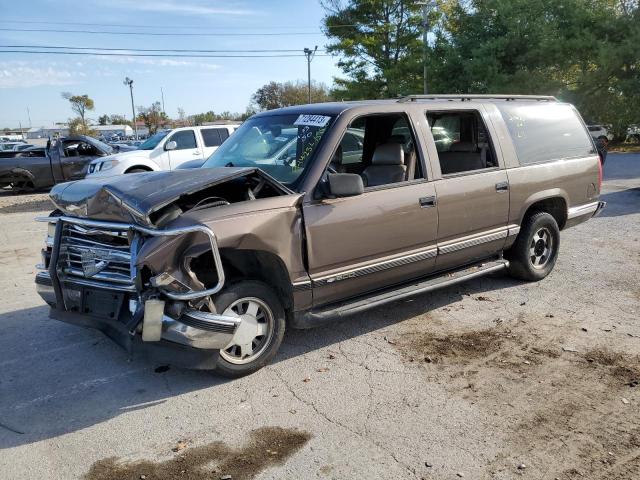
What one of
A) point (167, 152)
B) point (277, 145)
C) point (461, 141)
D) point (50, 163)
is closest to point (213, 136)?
point (167, 152)

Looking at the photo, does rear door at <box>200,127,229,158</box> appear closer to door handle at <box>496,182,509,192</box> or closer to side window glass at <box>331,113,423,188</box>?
side window glass at <box>331,113,423,188</box>

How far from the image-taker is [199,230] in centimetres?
337

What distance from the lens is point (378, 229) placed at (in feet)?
14.2

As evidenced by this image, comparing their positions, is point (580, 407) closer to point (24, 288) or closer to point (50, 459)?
point (50, 459)

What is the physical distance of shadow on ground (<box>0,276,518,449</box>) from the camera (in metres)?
3.46

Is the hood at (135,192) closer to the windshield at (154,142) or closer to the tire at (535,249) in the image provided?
the tire at (535,249)

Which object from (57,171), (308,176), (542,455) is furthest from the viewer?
(57,171)

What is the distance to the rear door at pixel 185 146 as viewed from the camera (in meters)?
13.2

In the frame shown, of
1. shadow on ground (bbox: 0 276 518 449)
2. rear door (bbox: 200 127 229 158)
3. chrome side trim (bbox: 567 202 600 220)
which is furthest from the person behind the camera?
rear door (bbox: 200 127 229 158)

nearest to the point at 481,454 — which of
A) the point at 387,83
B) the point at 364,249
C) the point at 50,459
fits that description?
the point at 364,249

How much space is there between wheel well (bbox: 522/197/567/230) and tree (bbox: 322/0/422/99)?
75.3 feet

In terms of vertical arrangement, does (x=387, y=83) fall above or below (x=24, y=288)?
above

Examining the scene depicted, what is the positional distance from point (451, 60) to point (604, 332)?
2104 centimetres

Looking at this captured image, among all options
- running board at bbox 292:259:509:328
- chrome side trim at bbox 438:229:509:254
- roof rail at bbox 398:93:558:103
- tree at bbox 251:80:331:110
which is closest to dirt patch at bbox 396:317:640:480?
running board at bbox 292:259:509:328
